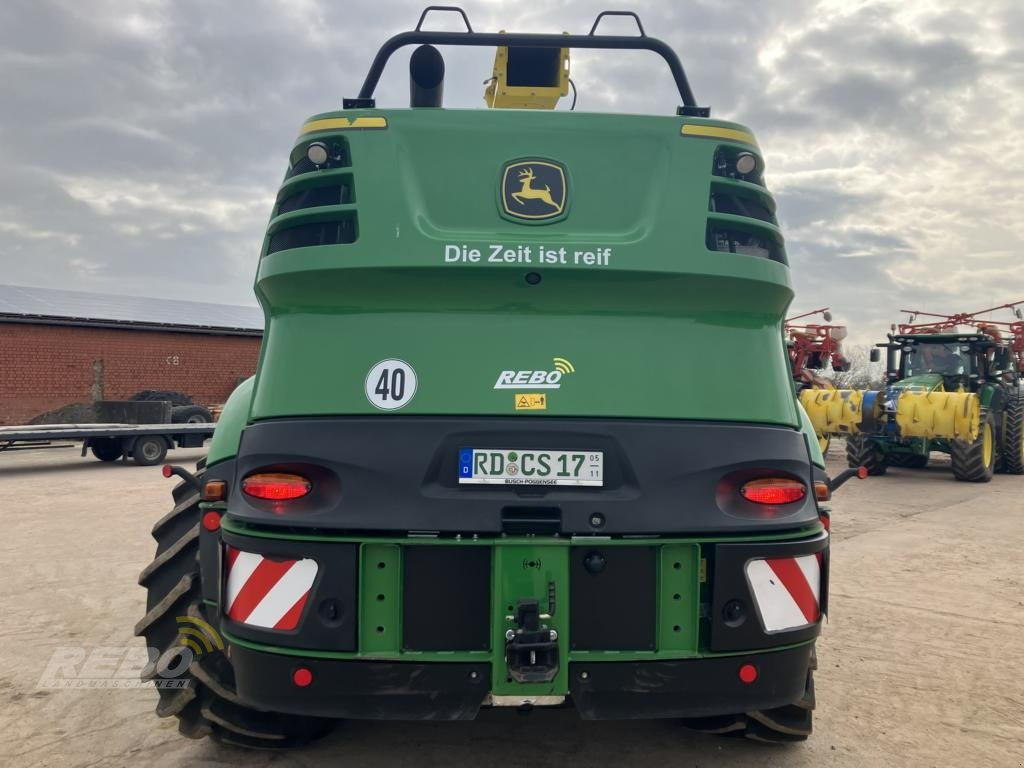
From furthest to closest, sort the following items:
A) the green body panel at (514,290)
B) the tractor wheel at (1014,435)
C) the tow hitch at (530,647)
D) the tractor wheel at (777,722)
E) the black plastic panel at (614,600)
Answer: the tractor wheel at (1014,435) < the tractor wheel at (777,722) < the green body panel at (514,290) < the black plastic panel at (614,600) < the tow hitch at (530,647)

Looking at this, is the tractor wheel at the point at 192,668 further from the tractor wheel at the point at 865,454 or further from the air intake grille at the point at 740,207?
the tractor wheel at the point at 865,454

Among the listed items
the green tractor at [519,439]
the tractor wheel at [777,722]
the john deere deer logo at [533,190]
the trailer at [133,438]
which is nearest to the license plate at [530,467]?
the green tractor at [519,439]

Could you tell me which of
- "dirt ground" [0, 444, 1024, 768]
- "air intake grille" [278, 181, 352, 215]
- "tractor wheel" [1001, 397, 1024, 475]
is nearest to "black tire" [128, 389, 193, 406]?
"dirt ground" [0, 444, 1024, 768]

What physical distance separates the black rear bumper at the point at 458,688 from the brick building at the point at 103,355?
2264 cm

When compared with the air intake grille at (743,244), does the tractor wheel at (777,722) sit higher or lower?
lower

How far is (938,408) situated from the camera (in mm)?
13008

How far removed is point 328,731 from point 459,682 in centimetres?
131

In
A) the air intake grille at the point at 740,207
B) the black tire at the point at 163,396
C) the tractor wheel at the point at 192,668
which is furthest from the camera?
the black tire at the point at 163,396

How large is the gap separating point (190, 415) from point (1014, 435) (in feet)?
57.4

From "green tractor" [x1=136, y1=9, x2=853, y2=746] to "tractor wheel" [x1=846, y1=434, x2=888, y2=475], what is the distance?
12710 mm

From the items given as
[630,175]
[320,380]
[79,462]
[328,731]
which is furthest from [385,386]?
[79,462]

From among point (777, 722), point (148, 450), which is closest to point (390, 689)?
point (777, 722)

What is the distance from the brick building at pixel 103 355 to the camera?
2172cm

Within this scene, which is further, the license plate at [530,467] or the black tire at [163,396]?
the black tire at [163,396]
